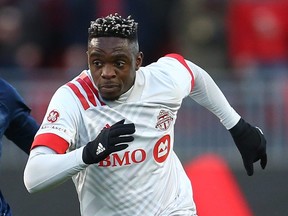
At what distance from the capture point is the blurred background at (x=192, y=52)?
1009cm

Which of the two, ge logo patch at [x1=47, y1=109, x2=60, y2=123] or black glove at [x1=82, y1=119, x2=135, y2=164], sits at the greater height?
ge logo patch at [x1=47, y1=109, x2=60, y2=123]

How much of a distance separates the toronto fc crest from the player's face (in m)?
0.31

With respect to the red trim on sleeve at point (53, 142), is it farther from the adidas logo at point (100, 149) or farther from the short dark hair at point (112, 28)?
the short dark hair at point (112, 28)

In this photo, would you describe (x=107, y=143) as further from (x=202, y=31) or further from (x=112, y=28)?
(x=202, y=31)

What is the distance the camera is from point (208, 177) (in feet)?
26.6

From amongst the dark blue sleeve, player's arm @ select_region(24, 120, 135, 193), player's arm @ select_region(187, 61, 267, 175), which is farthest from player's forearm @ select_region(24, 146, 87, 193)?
player's arm @ select_region(187, 61, 267, 175)

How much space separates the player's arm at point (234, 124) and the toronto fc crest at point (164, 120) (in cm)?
49

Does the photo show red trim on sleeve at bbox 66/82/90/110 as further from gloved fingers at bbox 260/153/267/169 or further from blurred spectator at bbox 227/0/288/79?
blurred spectator at bbox 227/0/288/79

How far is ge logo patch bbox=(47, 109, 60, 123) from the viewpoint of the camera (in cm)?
515

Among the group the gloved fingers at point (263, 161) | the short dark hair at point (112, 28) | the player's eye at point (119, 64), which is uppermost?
the short dark hair at point (112, 28)

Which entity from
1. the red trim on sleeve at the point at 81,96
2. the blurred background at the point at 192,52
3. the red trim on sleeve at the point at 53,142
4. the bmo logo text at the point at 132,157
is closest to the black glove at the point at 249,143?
the bmo logo text at the point at 132,157

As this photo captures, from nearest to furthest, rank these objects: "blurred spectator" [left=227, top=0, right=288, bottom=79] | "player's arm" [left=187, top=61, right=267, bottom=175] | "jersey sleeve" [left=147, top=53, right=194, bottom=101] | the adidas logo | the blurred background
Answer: the adidas logo
"jersey sleeve" [left=147, top=53, right=194, bottom=101]
"player's arm" [left=187, top=61, right=267, bottom=175]
the blurred background
"blurred spectator" [left=227, top=0, right=288, bottom=79]

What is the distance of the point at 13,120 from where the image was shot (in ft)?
19.3

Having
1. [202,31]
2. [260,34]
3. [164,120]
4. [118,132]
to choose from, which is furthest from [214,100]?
[202,31]
